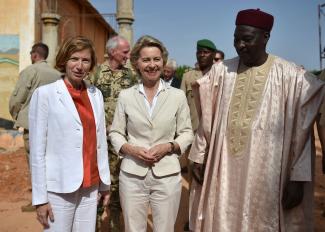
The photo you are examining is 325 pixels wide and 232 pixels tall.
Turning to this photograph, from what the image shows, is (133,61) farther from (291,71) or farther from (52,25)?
(52,25)

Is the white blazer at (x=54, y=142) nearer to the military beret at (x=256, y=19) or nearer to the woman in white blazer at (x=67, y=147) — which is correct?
the woman in white blazer at (x=67, y=147)

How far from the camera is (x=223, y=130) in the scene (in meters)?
3.16

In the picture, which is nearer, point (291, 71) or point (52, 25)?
point (291, 71)

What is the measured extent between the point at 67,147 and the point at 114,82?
1528 mm

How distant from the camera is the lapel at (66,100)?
272 cm

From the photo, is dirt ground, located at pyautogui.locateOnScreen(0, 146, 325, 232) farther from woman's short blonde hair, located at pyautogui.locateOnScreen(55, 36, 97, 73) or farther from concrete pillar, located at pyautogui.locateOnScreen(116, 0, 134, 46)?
concrete pillar, located at pyautogui.locateOnScreen(116, 0, 134, 46)

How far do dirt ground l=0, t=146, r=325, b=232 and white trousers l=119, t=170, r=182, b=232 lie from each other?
1956mm

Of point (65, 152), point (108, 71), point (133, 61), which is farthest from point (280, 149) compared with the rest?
point (108, 71)

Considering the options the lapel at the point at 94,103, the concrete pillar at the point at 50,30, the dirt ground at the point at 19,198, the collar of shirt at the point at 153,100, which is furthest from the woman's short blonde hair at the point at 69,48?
the concrete pillar at the point at 50,30

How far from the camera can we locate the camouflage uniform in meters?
4.08

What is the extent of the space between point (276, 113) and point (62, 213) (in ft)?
5.61

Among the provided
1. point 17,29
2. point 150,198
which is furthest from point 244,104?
point 17,29

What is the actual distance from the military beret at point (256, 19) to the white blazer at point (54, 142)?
1434 mm

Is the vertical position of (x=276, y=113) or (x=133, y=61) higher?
(x=133, y=61)
